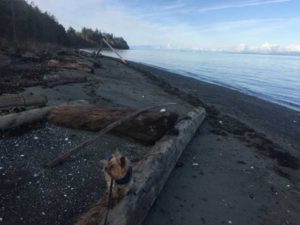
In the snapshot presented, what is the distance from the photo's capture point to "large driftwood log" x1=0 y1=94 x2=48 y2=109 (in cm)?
702

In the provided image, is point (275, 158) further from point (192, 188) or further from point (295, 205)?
point (192, 188)

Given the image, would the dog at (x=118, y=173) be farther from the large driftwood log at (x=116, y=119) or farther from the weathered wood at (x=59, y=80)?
the weathered wood at (x=59, y=80)

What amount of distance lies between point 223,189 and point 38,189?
2.86m

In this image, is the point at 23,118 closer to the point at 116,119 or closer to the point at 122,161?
the point at 116,119

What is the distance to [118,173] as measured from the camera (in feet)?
12.6

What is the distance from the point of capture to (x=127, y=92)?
1246cm

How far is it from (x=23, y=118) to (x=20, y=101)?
77 cm

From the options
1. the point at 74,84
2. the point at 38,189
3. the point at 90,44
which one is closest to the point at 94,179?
the point at 38,189

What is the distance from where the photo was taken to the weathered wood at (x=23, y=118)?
20.7ft

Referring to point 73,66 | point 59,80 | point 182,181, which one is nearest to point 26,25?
point 73,66

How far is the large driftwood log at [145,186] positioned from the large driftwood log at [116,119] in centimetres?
34

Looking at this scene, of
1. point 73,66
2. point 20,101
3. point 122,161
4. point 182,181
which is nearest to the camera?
point 122,161

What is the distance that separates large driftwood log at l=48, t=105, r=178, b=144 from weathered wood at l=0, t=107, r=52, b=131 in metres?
0.16

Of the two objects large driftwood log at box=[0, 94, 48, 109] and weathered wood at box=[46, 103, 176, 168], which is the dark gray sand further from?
large driftwood log at box=[0, 94, 48, 109]
